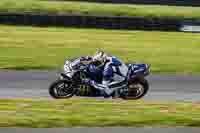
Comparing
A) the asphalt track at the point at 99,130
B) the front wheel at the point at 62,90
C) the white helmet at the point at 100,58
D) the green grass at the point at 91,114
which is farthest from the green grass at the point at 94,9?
the asphalt track at the point at 99,130

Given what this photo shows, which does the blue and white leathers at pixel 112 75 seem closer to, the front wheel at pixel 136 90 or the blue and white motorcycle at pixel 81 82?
the blue and white motorcycle at pixel 81 82

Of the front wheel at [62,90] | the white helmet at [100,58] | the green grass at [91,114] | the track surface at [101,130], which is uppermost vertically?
the white helmet at [100,58]

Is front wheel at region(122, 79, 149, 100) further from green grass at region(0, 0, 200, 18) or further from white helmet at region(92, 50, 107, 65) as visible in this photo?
green grass at region(0, 0, 200, 18)

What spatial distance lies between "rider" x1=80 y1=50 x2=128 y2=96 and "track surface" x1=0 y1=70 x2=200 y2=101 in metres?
1.03

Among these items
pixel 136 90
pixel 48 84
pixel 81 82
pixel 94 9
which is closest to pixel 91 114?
pixel 81 82

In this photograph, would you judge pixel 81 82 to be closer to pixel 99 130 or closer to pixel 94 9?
pixel 99 130

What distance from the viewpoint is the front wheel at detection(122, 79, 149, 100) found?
1234 cm

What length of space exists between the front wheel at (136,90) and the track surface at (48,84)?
16.9 inches

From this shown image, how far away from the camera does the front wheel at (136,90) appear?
12.3 m

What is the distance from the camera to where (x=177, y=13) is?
27.4m

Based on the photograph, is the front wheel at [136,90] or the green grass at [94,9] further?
the green grass at [94,9]

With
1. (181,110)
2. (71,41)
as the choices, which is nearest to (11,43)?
(71,41)

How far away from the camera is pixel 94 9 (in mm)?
26938

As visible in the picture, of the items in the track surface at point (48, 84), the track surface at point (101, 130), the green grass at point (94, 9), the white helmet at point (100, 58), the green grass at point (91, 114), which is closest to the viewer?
the track surface at point (101, 130)
